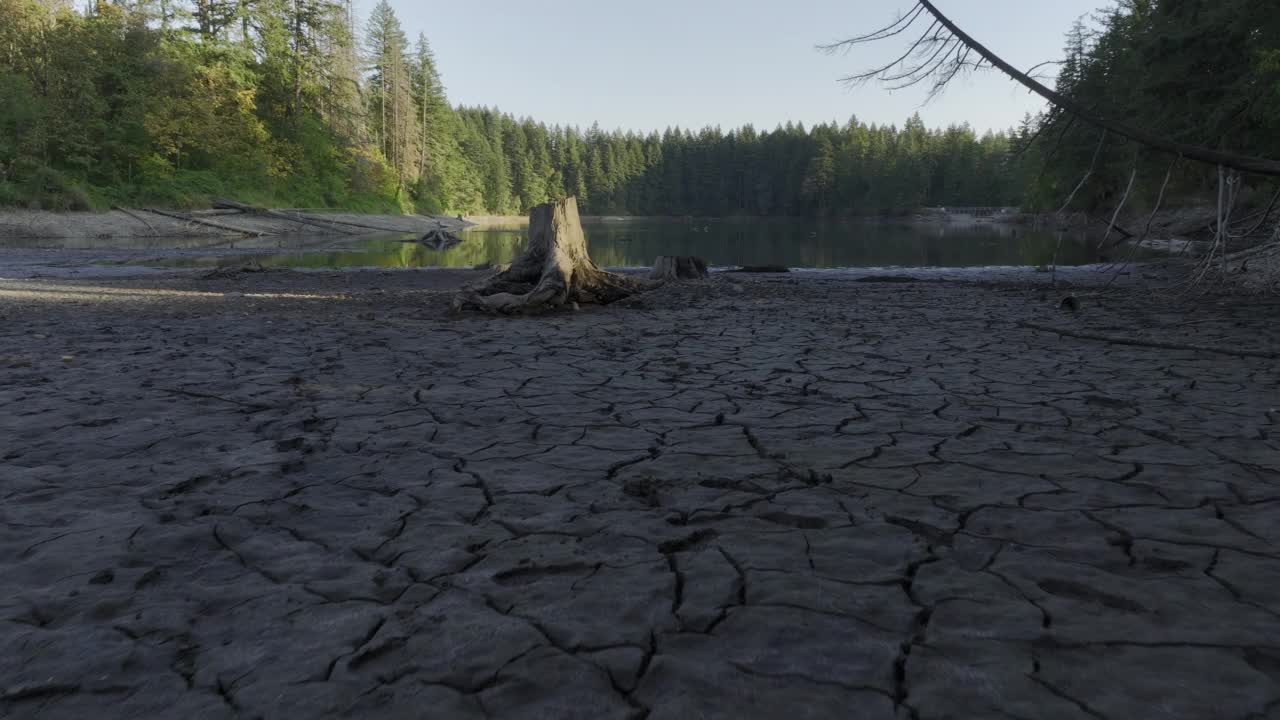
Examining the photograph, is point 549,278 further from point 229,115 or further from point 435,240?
point 229,115

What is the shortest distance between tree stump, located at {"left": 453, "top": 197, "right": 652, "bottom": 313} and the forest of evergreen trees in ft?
17.3

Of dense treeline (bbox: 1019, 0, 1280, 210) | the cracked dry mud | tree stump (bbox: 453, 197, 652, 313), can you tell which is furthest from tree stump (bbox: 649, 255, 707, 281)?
the cracked dry mud

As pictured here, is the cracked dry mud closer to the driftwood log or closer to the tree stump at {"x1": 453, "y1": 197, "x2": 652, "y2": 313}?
the tree stump at {"x1": 453, "y1": 197, "x2": 652, "y2": 313}

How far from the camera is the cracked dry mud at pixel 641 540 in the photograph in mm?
1750

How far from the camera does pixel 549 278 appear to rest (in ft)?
30.0

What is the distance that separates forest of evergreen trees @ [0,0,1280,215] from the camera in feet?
46.4

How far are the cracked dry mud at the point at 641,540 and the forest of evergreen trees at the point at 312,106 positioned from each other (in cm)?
332

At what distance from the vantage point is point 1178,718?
159 cm

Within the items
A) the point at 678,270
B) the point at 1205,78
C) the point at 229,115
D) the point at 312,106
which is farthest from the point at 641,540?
the point at 312,106

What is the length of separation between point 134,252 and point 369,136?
114 ft

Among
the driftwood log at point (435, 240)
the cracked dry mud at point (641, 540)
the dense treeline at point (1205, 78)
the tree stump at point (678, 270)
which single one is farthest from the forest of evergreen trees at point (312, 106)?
the driftwood log at point (435, 240)

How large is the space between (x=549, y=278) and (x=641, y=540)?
6887 millimetres

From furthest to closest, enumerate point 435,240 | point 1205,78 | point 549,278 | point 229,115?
1. point 229,115
2. point 435,240
3. point 1205,78
4. point 549,278

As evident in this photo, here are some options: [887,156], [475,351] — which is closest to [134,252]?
[475,351]
